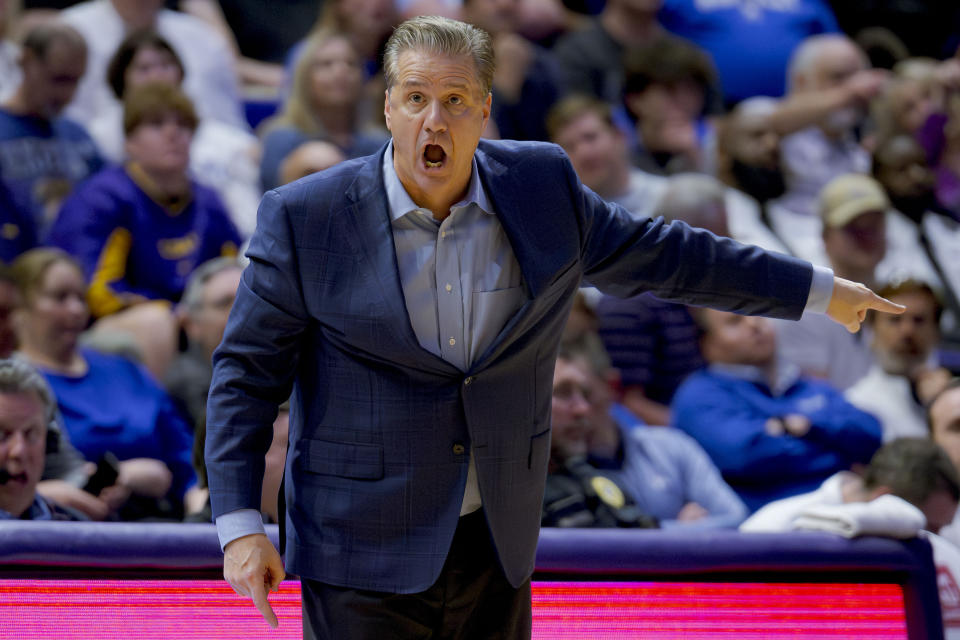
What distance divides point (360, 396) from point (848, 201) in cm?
367

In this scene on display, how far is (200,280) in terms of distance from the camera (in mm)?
3916

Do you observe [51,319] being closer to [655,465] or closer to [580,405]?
[580,405]

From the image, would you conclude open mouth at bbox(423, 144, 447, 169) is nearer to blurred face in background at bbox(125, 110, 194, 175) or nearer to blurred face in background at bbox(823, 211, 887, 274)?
blurred face in background at bbox(125, 110, 194, 175)

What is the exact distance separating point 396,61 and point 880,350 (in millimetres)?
3150

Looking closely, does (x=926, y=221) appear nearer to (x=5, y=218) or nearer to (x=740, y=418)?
(x=740, y=418)

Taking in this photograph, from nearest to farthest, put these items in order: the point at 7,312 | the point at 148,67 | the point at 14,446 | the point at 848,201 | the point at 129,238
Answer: the point at 14,446, the point at 7,312, the point at 129,238, the point at 148,67, the point at 848,201

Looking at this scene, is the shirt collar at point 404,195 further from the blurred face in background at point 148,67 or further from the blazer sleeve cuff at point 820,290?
the blurred face in background at point 148,67

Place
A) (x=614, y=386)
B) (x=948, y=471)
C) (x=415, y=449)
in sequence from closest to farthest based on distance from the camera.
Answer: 1. (x=415, y=449)
2. (x=948, y=471)
3. (x=614, y=386)

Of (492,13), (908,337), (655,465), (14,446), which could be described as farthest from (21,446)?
(492,13)

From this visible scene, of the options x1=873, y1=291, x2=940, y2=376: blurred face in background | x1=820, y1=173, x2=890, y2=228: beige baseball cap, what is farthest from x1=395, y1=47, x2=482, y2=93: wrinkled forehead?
x1=820, y1=173, x2=890, y2=228: beige baseball cap

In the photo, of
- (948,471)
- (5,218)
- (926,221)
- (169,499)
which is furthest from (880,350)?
(5,218)

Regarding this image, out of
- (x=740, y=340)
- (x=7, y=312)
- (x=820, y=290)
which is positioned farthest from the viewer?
(x=740, y=340)

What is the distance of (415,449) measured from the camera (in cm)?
160

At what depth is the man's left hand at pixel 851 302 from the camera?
1.84 m
